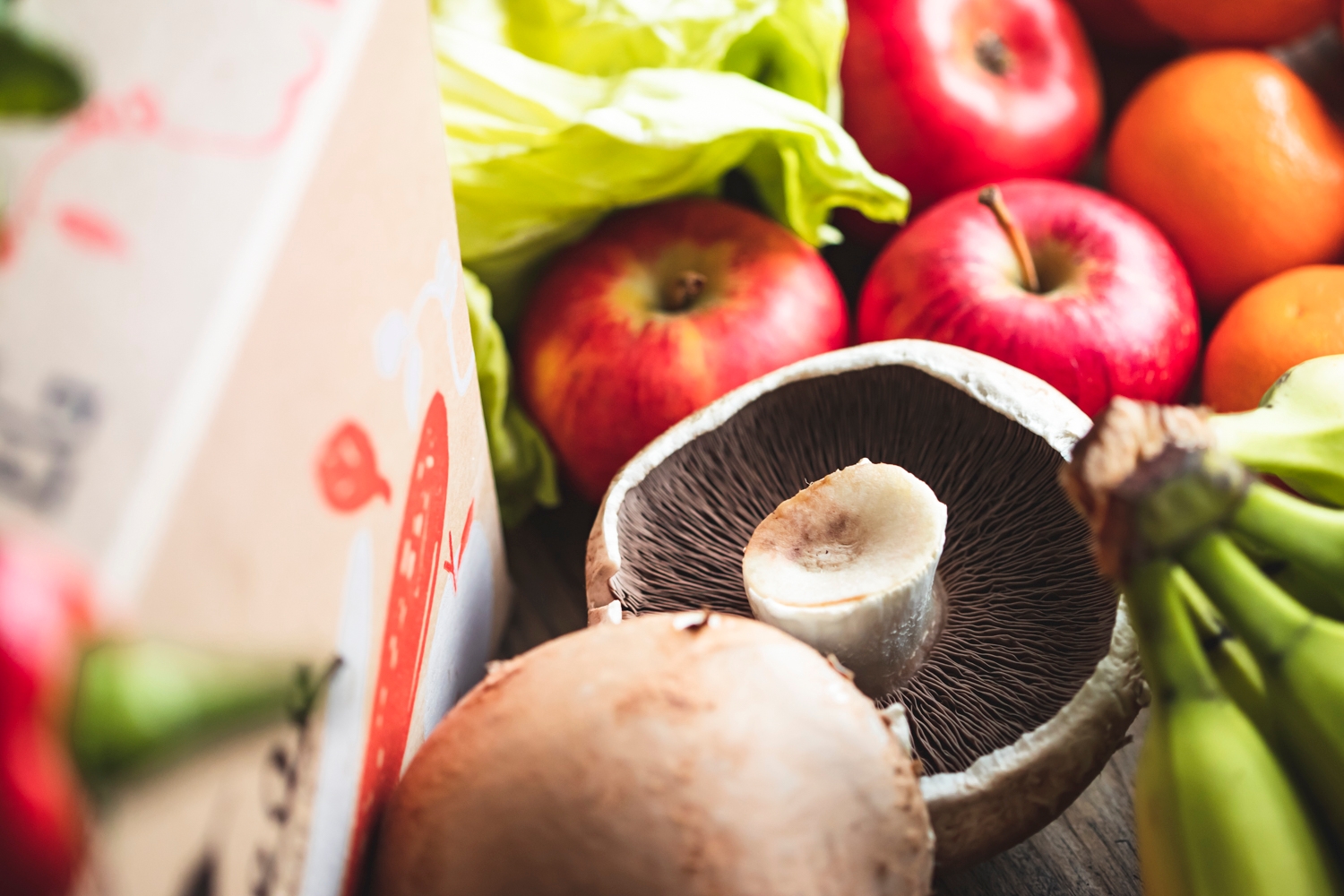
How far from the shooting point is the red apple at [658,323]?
65cm

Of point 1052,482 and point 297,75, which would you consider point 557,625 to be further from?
point 297,75

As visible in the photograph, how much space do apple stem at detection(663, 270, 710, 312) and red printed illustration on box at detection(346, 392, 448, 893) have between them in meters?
0.26

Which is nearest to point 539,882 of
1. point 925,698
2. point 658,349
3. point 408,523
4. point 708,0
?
point 408,523

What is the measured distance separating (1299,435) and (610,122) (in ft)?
1.40

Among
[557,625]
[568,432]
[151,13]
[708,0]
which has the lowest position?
[557,625]

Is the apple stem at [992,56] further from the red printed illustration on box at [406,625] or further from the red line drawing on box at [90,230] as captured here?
the red line drawing on box at [90,230]

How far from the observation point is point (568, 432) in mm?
692

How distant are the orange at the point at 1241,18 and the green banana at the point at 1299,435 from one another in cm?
47

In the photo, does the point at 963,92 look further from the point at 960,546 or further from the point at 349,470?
the point at 349,470

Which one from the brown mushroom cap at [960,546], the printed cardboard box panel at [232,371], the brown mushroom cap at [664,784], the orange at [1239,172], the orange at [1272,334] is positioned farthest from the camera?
the orange at [1239,172]

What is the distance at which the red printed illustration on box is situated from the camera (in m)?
0.39

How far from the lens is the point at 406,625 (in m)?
Answer: 0.42

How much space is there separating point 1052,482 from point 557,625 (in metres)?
0.35

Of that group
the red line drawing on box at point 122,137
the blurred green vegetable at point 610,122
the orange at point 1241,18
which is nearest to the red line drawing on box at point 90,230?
the red line drawing on box at point 122,137
